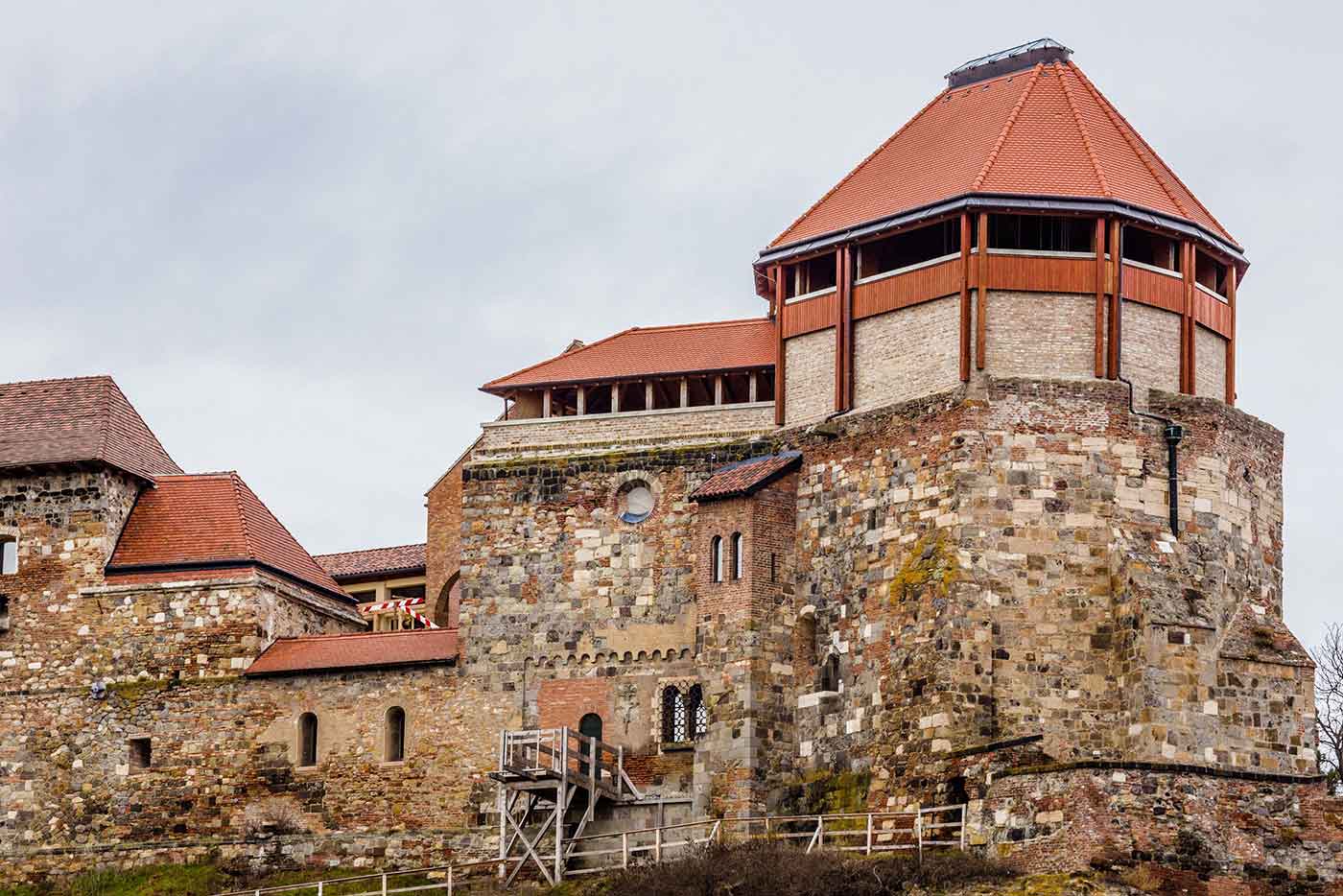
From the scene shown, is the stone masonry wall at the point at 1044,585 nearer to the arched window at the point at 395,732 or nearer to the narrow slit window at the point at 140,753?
the arched window at the point at 395,732

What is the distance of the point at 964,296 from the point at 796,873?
1360 cm

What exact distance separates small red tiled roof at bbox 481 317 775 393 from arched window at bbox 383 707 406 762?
8038 millimetres

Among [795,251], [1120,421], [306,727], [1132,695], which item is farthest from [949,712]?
[306,727]

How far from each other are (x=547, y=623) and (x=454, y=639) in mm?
2468

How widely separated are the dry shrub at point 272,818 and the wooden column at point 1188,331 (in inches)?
868

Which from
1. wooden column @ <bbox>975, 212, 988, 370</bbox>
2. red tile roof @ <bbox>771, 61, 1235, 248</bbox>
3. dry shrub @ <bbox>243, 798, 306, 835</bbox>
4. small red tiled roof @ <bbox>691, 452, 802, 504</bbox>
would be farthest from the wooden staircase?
red tile roof @ <bbox>771, 61, 1235, 248</bbox>

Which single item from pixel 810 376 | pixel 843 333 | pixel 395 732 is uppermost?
pixel 843 333

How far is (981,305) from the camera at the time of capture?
60.7 metres

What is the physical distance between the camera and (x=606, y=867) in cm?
5981

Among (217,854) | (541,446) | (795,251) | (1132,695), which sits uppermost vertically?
(795,251)

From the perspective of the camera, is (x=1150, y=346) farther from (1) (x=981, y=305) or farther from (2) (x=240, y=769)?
(2) (x=240, y=769)

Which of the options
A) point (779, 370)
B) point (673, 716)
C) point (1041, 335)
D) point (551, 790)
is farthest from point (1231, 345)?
point (551, 790)

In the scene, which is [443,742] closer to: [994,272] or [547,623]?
[547,623]

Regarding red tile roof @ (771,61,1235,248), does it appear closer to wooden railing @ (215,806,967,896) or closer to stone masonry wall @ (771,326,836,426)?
stone masonry wall @ (771,326,836,426)
